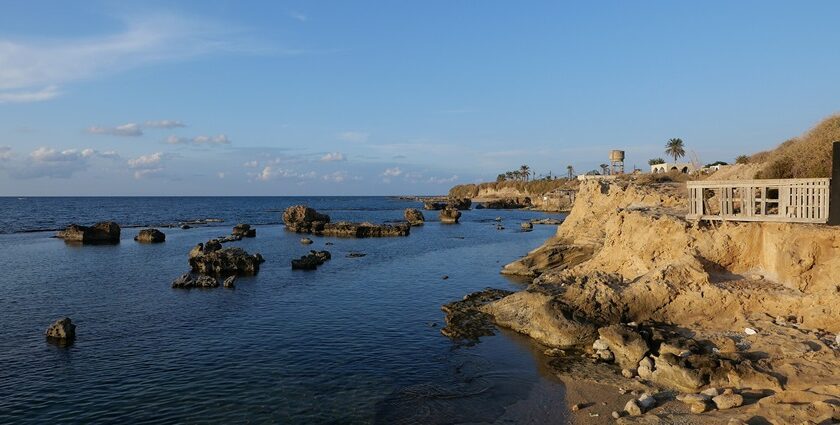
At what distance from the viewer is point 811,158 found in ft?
104

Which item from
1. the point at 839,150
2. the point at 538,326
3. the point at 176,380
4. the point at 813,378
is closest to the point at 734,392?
the point at 813,378

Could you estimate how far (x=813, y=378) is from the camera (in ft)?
56.5

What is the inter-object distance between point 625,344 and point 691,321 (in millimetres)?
4485

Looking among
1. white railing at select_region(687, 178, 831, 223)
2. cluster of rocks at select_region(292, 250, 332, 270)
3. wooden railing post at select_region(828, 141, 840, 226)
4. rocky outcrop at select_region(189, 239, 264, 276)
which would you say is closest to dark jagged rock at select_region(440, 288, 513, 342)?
white railing at select_region(687, 178, 831, 223)

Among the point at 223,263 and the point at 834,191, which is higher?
the point at 834,191

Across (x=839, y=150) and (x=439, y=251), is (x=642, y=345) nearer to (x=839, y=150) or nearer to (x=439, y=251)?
(x=839, y=150)

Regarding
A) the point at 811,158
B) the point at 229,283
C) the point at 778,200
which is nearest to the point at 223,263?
the point at 229,283

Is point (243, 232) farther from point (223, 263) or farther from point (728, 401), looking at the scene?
point (728, 401)

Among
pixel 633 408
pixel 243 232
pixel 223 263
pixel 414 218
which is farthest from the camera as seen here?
pixel 414 218

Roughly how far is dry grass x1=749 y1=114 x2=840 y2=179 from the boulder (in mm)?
16655

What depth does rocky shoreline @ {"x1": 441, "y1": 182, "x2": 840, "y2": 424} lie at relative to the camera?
16.6m

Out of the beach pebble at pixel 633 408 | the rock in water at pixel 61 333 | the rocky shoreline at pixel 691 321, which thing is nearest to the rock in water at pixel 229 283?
the rock in water at pixel 61 333

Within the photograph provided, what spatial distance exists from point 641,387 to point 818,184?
12.8 m

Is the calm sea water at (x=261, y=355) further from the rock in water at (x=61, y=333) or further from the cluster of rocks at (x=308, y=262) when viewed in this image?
the cluster of rocks at (x=308, y=262)
